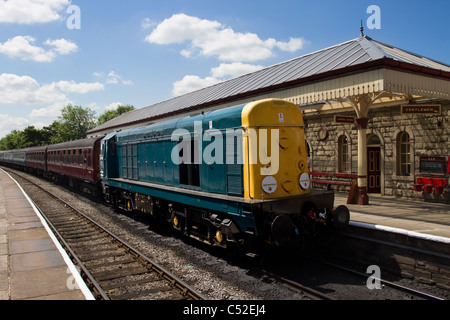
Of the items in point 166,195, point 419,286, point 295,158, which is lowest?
point 419,286

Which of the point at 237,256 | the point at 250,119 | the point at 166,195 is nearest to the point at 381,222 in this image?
the point at 237,256

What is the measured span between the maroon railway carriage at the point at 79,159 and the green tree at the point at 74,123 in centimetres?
6225

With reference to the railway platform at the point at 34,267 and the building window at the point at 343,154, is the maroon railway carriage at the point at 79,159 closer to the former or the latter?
the railway platform at the point at 34,267

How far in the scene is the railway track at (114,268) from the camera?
18.9ft

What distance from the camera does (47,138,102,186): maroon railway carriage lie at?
15.8 meters

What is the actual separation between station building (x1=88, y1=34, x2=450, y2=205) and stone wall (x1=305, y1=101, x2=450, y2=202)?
0.10 ft

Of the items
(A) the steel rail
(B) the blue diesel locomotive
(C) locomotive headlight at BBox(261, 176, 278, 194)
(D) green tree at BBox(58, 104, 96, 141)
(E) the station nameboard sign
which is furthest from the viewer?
(D) green tree at BBox(58, 104, 96, 141)

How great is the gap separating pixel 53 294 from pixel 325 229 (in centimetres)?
520

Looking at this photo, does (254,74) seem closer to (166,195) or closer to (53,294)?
(166,195)

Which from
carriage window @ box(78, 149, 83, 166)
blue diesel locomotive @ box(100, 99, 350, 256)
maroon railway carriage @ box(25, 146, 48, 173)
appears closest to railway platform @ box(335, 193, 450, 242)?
blue diesel locomotive @ box(100, 99, 350, 256)

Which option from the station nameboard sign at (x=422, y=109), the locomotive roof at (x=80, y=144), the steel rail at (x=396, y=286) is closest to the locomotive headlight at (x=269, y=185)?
the steel rail at (x=396, y=286)

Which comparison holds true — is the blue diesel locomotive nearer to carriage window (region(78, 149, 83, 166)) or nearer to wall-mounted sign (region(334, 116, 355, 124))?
wall-mounted sign (region(334, 116, 355, 124))
